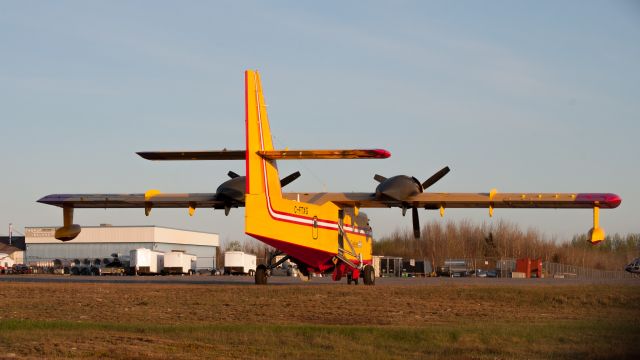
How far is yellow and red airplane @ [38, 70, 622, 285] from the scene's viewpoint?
2789cm

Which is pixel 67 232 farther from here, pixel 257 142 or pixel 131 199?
pixel 257 142

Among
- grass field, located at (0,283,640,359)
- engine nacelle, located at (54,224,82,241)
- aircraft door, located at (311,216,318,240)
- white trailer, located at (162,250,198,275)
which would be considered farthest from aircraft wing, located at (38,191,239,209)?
white trailer, located at (162,250,198,275)

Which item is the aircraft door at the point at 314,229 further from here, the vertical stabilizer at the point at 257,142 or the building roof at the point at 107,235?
the building roof at the point at 107,235

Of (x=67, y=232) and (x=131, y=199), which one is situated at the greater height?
(x=131, y=199)

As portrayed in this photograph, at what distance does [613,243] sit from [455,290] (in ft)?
169

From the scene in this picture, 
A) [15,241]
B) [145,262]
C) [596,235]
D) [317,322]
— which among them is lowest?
[317,322]

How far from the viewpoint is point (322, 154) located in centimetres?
2759

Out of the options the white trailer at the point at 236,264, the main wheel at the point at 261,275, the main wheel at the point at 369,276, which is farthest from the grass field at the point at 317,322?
the white trailer at the point at 236,264

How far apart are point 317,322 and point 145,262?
168 feet

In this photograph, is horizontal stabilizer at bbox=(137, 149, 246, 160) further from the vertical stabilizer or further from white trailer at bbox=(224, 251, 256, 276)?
white trailer at bbox=(224, 251, 256, 276)

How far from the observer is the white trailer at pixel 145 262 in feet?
222

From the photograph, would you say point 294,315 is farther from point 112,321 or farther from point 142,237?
point 142,237

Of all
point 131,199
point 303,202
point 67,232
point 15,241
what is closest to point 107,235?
point 15,241

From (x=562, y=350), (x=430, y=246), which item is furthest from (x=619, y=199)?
(x=430, y=246)
